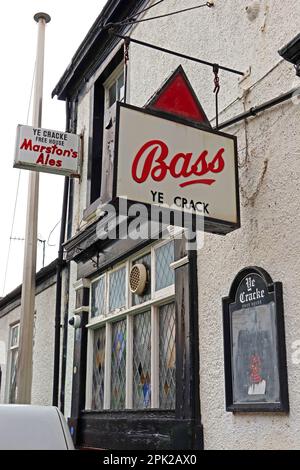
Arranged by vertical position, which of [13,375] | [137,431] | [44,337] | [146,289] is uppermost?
[146,289]

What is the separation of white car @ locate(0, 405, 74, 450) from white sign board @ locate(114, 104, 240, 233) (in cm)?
187

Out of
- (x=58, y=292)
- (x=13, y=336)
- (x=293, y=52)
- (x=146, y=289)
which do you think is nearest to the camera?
(x=293, y=52)

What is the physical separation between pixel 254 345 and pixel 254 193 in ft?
4.40

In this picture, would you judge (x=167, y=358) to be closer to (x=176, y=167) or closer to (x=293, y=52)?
(x=176, y=167)

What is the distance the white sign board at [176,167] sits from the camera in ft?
15.0

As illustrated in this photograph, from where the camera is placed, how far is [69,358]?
9.07 meters

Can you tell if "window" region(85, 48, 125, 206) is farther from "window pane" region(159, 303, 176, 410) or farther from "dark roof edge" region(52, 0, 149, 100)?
"window pane" region(159, 303, 176, 410)

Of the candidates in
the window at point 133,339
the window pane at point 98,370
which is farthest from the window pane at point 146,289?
the window pane at point 98,370

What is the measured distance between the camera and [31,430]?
9.54ft

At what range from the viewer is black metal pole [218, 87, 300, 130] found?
5.01 metres

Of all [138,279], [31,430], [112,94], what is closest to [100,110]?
[112,94]

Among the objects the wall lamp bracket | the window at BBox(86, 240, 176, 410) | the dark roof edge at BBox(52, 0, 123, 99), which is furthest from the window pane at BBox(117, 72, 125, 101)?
the wall lamp bracket
